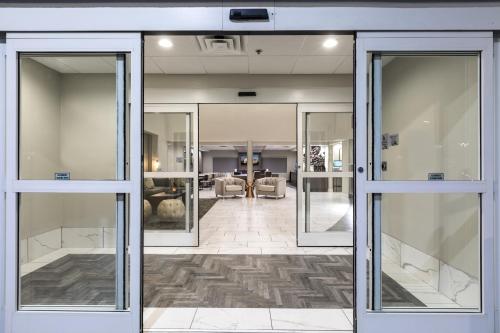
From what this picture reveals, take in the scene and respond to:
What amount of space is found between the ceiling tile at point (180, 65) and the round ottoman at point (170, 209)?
2.14 m

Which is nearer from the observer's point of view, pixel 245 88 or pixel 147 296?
pixel 147 296

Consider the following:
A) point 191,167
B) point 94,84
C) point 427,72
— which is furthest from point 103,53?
point 427,72

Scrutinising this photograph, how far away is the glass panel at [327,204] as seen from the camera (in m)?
4.79

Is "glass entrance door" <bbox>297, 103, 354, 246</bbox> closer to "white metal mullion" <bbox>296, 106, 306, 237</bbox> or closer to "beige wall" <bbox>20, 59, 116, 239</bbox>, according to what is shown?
"white metal mullion" <bbox>296, 106, 306, 237</bbox>

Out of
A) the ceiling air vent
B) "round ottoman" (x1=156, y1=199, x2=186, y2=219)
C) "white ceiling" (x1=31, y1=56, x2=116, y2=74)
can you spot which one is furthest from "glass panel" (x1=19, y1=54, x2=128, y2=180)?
"round ottoman" (x1=156, y1=199, x2=186, y2=219)

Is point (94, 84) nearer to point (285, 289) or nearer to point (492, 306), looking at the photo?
point (285, 289)

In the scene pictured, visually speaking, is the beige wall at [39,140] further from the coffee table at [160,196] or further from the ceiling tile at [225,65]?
the ceiling tile at [225,65]

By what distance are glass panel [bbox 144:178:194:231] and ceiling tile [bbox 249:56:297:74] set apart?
209cm

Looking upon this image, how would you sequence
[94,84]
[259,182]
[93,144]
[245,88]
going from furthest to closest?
[259,182]
[245,88]
[93,144]
[94,84]

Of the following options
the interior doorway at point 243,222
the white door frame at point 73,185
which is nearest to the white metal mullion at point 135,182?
the white door frame at point 73,185

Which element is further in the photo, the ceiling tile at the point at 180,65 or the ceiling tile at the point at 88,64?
the ceiling tile at the point at 180,65

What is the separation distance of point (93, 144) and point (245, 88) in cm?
242

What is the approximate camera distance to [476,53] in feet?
6.98

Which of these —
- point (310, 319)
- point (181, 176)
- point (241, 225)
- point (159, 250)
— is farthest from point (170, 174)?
point (310, 319)
